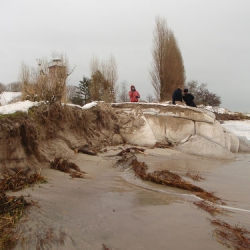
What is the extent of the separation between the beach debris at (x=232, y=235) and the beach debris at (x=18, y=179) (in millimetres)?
2687

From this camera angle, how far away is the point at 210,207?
3.49m

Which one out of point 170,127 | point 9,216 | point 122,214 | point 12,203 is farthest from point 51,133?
point 170,127

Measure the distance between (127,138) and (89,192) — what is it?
5.47 meters

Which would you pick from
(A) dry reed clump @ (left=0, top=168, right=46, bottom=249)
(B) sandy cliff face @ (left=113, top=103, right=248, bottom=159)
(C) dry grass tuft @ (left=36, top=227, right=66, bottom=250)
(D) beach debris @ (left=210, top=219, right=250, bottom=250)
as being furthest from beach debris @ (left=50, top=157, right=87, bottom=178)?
(B) sandy cliff face @ (left=113, top=103, right=248, bottom=159)

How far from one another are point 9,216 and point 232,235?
7.63 ft

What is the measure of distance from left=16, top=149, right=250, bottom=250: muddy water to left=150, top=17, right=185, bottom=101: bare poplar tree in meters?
15.7

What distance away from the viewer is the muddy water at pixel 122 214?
8.36 ft

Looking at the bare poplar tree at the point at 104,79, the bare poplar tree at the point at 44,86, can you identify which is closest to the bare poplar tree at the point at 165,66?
the bare poplar tree at the point at 104,79

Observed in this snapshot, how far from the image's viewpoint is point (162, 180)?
480 cm

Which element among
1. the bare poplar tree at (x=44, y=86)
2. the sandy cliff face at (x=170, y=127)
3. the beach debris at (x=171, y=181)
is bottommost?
the beach debris at (x=171, y=181)

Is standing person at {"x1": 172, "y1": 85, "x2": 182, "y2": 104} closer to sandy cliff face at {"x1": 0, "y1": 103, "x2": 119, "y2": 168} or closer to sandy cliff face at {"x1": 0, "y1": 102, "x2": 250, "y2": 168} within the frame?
sandy cliff face at {"x1": 0, "y1": 102, "x2": 250, "y2": 168}

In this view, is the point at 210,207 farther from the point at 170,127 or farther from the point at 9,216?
the point at 170,127

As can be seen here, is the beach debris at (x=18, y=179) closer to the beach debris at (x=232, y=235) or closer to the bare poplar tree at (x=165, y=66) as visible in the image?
the beach debris at (x=232, y=235)

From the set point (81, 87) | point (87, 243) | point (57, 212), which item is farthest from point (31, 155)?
point (81, 87)
